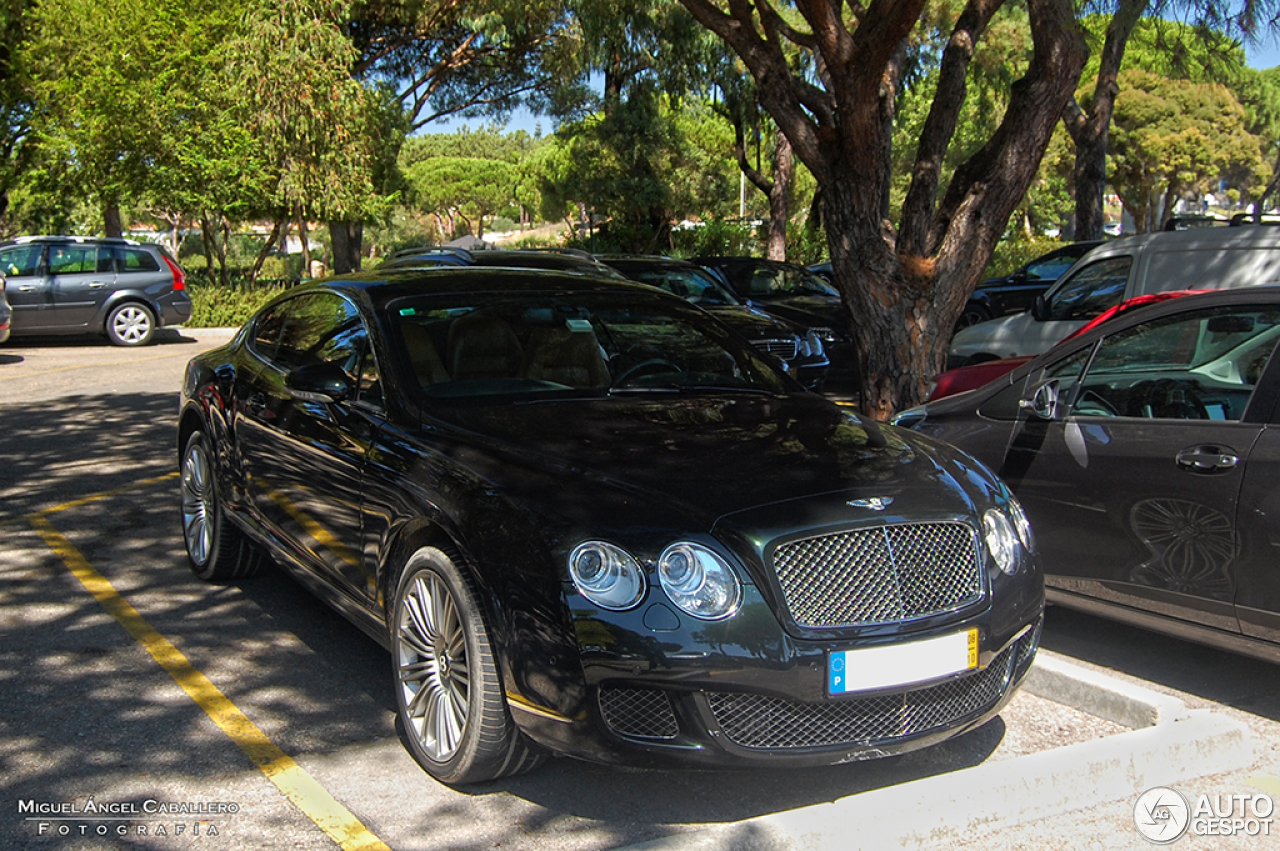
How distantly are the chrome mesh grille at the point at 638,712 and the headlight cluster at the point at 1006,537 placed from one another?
121 centimetres

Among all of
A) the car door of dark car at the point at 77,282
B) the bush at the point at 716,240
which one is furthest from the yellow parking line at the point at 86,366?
the bush at the point at 716,240

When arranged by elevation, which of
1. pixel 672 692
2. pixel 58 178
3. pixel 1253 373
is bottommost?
pixel 672 692

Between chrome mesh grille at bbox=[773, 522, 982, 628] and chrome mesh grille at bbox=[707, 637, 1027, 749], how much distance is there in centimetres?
24

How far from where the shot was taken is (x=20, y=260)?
18.3 m

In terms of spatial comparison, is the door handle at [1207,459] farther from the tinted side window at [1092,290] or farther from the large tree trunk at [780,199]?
the large tree trunk at [780,199]

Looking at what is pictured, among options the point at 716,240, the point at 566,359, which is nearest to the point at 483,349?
the point at 566,359

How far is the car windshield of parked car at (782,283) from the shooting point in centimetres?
1486

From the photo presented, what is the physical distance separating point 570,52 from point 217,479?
24561mm

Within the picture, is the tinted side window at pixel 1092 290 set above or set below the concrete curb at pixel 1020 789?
above

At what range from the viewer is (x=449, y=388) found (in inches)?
175

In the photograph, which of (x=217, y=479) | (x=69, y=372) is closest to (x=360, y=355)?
(x=217, y=479)

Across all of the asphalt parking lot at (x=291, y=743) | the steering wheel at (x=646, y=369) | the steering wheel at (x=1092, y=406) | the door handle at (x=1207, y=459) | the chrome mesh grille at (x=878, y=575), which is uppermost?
the steering wheel at (x=646, y=369)

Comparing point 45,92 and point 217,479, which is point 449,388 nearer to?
point 217,479

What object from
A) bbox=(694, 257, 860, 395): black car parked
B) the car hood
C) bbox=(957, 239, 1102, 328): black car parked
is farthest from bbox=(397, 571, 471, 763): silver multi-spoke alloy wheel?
bbox=(957, 239, 1102, 328): black car parked
